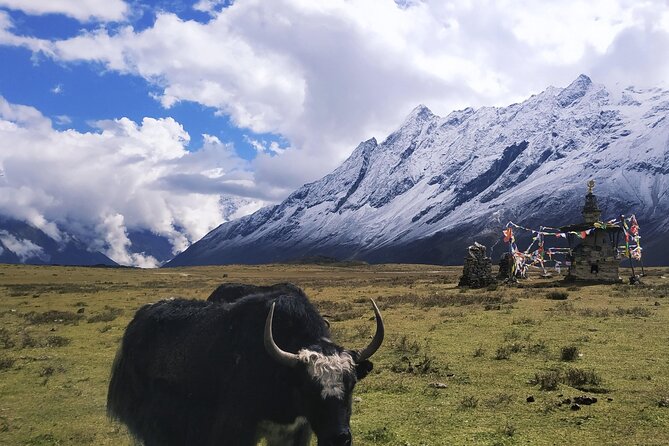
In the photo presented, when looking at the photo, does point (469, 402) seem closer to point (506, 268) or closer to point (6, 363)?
point (6, 363)

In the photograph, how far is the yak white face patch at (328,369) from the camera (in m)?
6.16

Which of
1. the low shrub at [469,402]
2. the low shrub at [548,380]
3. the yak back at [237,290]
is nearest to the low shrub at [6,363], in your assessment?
the yak back at [237,290]

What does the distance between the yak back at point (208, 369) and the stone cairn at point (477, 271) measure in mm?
44732

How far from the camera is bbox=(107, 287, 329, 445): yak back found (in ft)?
21.1

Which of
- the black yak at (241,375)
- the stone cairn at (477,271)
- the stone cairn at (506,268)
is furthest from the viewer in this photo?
the stone cairn at (506,268)

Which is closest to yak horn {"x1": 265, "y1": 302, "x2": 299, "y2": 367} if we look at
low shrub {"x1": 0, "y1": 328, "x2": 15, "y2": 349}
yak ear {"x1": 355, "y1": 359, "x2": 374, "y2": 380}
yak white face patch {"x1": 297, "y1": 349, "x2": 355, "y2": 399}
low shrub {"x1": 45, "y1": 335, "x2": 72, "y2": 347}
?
yak white face patch {"x1": 297, "y1": 349, "x2": 355, "y2": 399}

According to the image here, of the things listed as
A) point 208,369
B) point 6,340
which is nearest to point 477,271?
point 6,340

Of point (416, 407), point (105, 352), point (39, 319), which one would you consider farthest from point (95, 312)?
point (416, 407)

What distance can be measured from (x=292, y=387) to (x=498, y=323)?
2032cm

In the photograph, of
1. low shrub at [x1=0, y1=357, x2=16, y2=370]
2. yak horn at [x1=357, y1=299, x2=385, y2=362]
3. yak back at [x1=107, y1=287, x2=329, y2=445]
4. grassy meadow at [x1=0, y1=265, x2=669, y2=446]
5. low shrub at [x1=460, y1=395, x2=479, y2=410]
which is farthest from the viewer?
low shrub at [x1=0, y1=357, x2=16, y2=370]

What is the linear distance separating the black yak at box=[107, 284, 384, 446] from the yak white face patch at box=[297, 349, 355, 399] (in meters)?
0.01

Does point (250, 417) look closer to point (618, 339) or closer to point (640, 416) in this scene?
point (640, 416)

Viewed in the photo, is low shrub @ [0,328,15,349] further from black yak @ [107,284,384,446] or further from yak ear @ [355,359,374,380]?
yak ear @ [355,359,374,380]

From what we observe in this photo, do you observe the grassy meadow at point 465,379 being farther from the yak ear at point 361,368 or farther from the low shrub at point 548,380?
the yak ear at point 361,368
